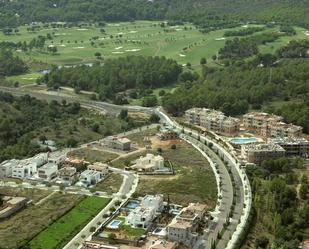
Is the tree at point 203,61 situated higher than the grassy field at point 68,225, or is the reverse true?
the tree at point 203,61

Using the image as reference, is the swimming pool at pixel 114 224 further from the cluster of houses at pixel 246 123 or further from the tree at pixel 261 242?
the cluster of houses at pixel 246 123

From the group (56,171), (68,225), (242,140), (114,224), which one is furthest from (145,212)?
(242,140)

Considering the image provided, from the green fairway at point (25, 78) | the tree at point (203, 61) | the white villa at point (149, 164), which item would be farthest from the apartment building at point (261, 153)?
the green fairway at point (25, 78)

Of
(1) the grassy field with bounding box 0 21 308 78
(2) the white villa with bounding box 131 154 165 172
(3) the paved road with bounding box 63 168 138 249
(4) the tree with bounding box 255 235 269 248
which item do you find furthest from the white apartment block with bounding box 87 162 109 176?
(1) the grassy field with bounding box 0 21 308 78

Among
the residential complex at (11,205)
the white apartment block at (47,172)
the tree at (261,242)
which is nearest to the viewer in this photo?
the tree at (261,242)

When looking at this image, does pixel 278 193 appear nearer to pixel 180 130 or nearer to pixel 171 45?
pixel 180 130
